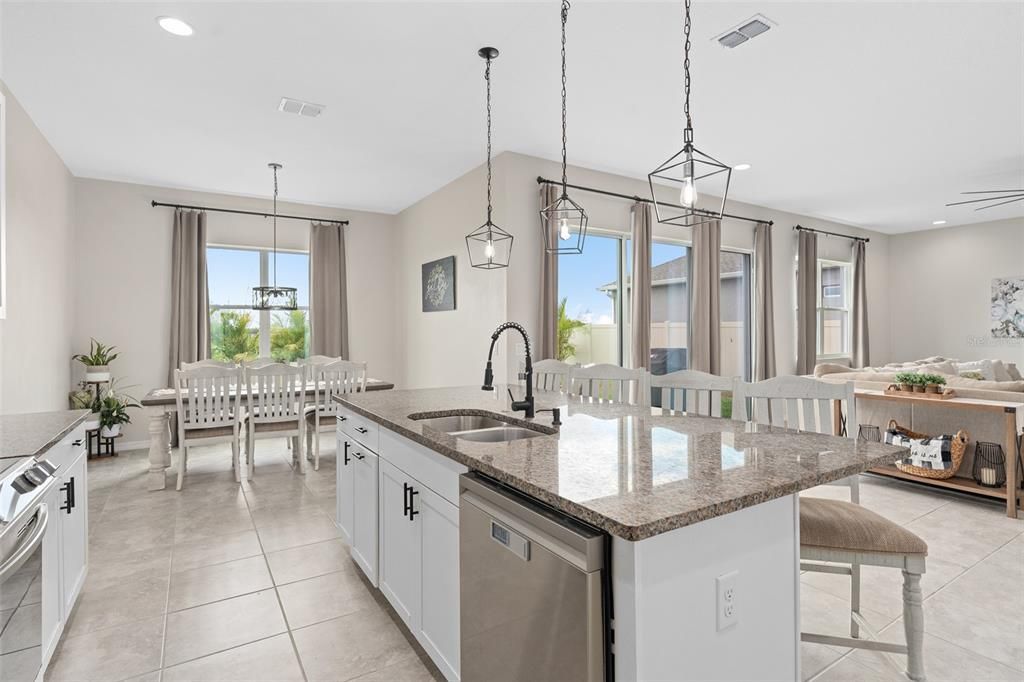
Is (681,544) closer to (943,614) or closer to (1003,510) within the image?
(943,614)

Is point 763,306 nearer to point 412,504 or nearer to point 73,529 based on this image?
point 412,504

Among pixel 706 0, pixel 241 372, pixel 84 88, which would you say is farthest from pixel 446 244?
pixel 706 0

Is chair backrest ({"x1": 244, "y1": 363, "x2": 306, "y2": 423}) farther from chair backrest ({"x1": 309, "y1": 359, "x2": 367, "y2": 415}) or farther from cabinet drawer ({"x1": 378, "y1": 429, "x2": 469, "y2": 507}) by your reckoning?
cabinet drawer ({"x1": 378, "y1": 429, "x2": 469, "y2": 507})

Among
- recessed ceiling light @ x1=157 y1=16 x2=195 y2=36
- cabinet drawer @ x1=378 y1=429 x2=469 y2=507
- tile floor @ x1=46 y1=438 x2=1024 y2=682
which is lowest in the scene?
tile floor @ x1=46 y1=438 x2=1024 y2=682

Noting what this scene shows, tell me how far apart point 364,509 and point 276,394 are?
2477 mm

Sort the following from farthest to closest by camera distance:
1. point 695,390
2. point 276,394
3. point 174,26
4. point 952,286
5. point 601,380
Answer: point 952,286
point 276,394
point 601,380
point 174,26
point 695,390

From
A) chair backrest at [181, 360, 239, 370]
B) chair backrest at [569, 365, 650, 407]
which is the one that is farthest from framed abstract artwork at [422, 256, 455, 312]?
chair backrest at [569, 365, 650, 407]

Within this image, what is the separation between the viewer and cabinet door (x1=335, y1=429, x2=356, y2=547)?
263cm

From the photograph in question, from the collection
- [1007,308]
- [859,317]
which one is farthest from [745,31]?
[1007,308]

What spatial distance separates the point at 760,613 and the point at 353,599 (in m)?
1.83

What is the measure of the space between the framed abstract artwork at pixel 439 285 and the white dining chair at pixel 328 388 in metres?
1.23

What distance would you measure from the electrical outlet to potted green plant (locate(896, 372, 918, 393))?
12.0ft

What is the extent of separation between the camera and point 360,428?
2.47 m

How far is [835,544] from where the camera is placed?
1678mm
